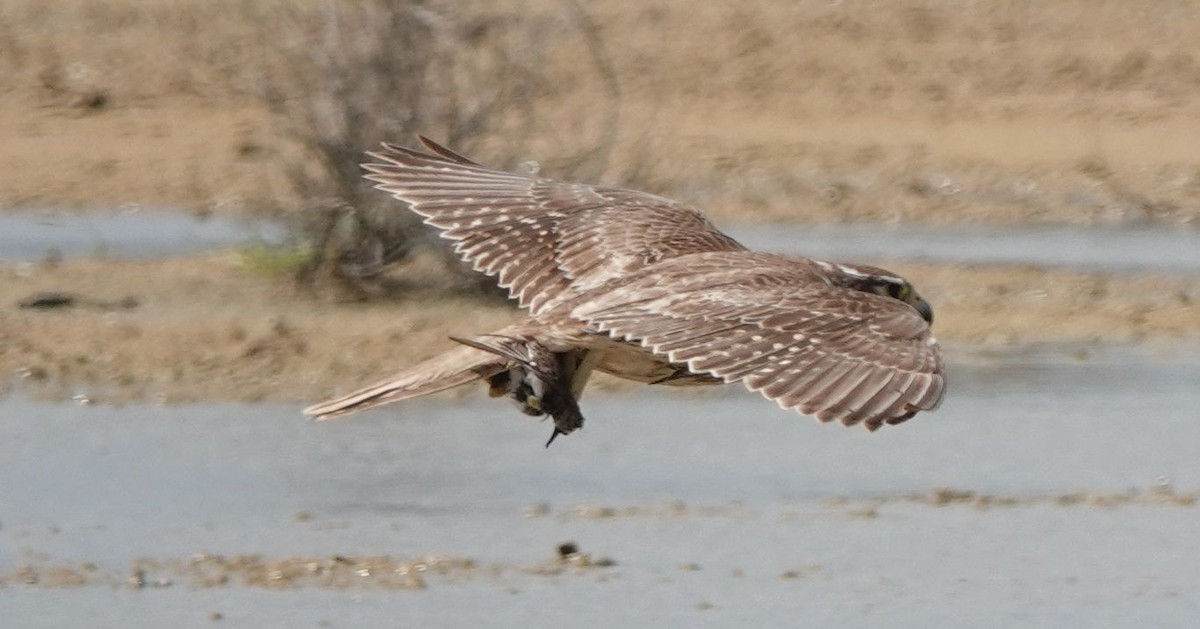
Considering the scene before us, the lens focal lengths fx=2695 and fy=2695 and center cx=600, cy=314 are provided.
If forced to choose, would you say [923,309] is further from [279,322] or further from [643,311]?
[279,322]

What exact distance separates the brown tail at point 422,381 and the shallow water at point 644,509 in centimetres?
111

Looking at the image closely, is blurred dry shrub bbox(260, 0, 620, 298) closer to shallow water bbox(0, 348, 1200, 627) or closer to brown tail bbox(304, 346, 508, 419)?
shallow water bbox(0, 348, 1200, 627)

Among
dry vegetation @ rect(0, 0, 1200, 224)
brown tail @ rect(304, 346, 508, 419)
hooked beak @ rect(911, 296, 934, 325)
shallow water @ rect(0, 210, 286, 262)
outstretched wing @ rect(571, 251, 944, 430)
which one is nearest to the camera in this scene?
outstretched wing @ rect(571, 251, 944, 430)

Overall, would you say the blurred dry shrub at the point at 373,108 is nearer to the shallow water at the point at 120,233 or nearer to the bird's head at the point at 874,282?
the shallow water at the point at 120,233

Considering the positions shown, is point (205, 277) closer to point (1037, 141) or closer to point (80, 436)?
point (80, 436)

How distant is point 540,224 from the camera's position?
7602mm

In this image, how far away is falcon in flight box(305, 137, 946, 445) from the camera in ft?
20.1

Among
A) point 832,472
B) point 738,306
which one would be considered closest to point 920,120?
point 832,472

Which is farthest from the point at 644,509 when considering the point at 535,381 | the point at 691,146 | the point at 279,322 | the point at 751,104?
the point at 751,104

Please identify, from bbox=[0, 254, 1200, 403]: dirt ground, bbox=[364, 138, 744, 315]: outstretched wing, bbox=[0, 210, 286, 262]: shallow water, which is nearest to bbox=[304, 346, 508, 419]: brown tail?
Result: bbox=[364, 138, 744, 315]: outstretched wing

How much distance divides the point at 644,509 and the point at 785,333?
252 centimetres

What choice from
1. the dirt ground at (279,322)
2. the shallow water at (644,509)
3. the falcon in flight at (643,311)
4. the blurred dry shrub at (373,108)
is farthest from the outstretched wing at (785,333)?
the blurred dry shrub at (373,108)

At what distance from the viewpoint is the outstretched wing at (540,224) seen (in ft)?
23.9

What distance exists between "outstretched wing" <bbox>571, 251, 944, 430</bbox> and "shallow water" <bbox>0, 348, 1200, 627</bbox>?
1.18 m
